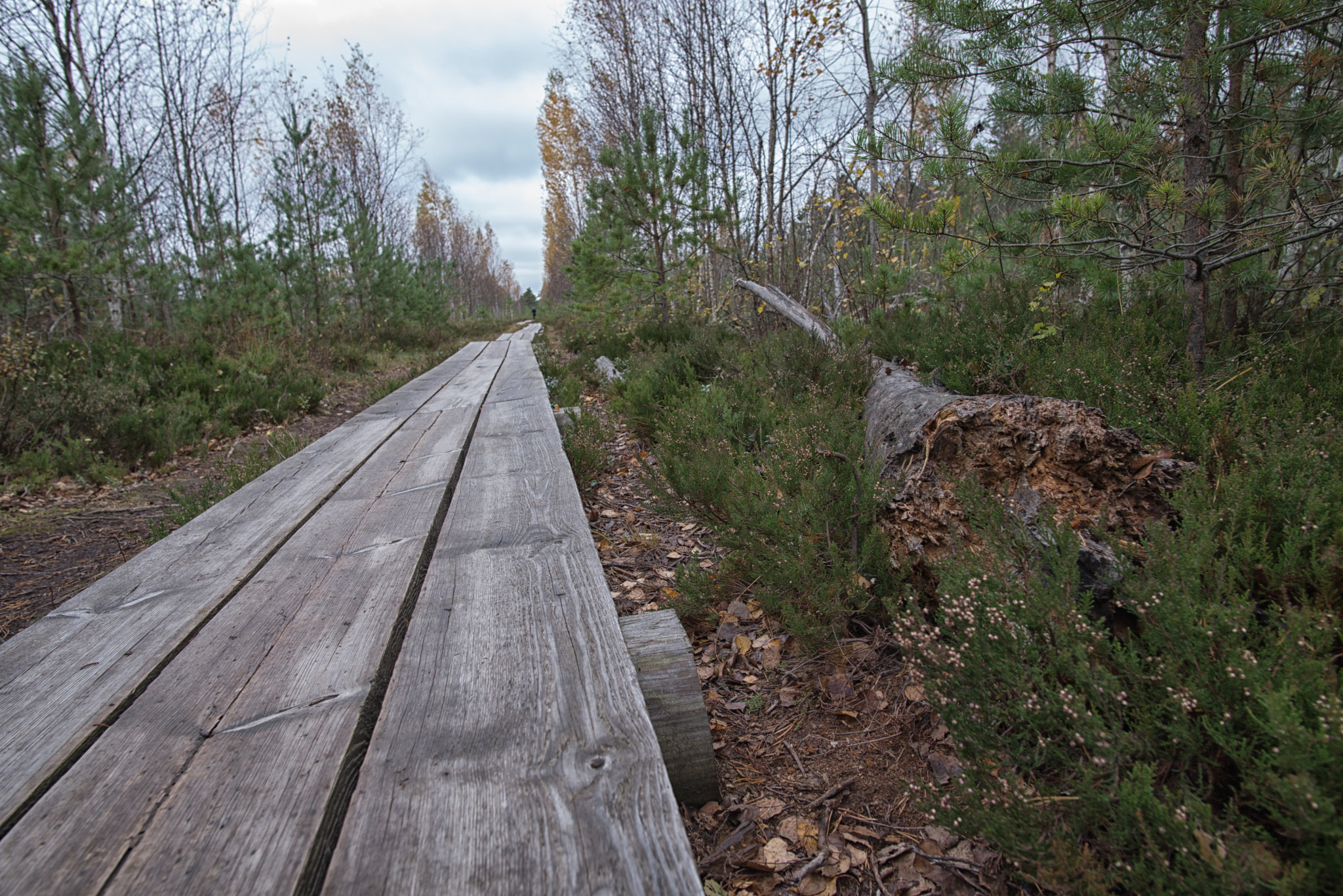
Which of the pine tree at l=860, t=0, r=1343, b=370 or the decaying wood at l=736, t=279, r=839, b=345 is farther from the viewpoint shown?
the decaying wood at l=736, t=279, r=839, b=345

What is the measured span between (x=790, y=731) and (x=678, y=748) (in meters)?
0.58

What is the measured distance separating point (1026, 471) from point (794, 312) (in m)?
4.62

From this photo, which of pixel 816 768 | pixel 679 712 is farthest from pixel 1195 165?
pixel 679 712

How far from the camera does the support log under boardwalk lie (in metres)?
1.86

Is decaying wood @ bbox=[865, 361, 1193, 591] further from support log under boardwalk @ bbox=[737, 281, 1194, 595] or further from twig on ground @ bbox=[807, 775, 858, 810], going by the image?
twig on ground @ bbox=[807, 775, 858, 810]

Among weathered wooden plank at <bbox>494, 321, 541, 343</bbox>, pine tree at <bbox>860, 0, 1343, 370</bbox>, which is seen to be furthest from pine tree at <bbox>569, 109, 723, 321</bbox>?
pine tree at <bbox>860, 0, 1343, 370</bbox>

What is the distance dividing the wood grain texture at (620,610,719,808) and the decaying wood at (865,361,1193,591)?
873 mm

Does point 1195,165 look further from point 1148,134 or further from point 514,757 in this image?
point 514,757

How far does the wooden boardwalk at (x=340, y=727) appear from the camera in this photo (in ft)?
2.41

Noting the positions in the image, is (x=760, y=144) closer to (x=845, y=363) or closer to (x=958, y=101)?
(x=845, y=363)

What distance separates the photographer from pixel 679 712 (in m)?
1.36

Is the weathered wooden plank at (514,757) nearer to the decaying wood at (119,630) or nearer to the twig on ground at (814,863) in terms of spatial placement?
the decaying wood at (119,630)

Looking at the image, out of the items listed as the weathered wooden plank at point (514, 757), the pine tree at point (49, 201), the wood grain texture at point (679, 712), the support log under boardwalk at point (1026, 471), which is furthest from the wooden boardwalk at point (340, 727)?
the pine tree at point (49, 201)

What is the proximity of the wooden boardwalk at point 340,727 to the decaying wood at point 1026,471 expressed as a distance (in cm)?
120
